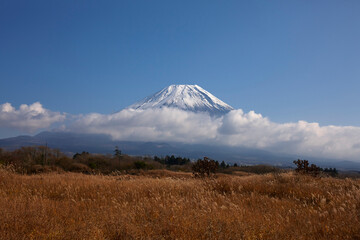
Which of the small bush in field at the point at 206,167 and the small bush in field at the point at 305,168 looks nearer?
the small bush in field at the point at 305,168

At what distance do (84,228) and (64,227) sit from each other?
492mm

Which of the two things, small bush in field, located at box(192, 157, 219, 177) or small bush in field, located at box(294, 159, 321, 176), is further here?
small bush in field, located at box(192, 157, 219, 177)

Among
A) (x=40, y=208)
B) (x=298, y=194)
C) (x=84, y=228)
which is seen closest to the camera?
(x=84, y=228)

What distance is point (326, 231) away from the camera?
4445 mm

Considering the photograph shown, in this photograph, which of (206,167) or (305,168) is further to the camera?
(206,167)

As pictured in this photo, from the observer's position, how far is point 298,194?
809cm

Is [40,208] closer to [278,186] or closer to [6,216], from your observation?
[6,216]

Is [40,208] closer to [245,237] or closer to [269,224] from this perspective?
[245,237]

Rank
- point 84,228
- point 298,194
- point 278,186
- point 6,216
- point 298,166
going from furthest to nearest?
point 298,166
point 278,186
point 298,194
point 6,216
point 84,228

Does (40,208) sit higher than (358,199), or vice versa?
(358,199)

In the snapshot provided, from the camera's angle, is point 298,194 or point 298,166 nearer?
point 298,194

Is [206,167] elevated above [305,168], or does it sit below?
below

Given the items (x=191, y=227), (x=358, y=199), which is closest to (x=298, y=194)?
(x=358, y=199)

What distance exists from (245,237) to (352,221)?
Answer: 2.30m
